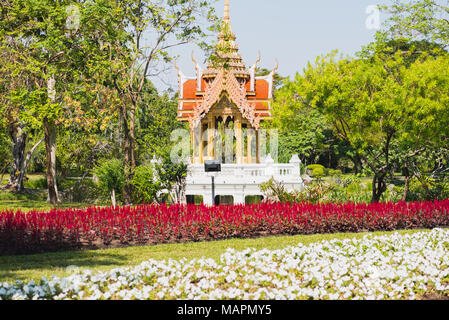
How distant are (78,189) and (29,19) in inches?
471

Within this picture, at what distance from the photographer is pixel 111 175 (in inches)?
777

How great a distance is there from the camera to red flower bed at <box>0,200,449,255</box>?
473 inches

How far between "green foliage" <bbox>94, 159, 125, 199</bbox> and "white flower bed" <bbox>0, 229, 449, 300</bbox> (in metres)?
10.8

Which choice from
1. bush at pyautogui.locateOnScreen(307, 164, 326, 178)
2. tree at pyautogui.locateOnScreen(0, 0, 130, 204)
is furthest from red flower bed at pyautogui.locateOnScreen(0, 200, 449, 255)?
bush at pyautogui.locateOnScreen(307, 164, 326, 178)

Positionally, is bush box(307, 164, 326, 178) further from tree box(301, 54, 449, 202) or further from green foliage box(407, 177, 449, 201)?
tree box(301, 54, 449, 202)

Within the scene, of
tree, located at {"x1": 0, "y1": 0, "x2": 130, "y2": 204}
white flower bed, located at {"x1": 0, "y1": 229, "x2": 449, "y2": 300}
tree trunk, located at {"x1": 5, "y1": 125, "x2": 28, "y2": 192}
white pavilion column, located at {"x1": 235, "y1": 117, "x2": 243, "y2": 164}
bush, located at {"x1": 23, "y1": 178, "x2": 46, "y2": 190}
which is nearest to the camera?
white flower bed, located at {"x1": 0, "y1": 229, "x2": 449, "y2": 300}

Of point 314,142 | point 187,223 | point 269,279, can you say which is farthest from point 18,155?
point 269,279

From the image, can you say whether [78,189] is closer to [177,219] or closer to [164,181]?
[164,181]

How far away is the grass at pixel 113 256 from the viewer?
949cm

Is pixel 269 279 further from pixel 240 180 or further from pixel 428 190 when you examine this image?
pixel 428 190

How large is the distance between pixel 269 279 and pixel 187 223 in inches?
223

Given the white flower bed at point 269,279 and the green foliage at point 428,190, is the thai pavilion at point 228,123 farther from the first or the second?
the white flower bed at point 269,279
